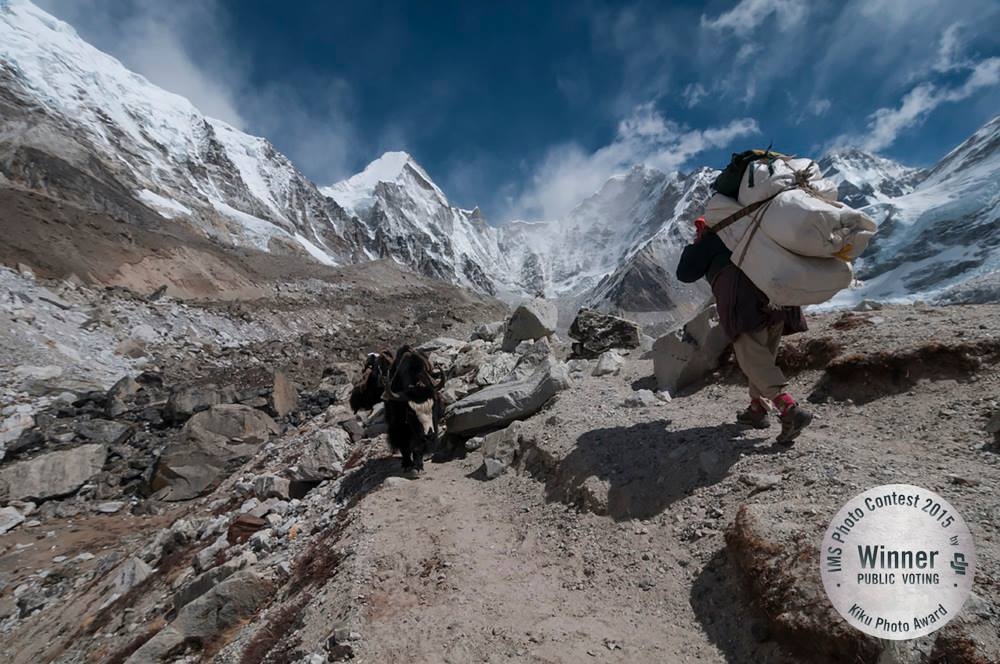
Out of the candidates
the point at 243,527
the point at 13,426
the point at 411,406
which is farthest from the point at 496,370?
the point at 13,426

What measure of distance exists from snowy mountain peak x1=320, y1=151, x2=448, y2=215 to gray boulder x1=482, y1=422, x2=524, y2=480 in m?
151

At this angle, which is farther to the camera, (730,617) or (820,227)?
(820,227)

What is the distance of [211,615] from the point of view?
337 centimetres

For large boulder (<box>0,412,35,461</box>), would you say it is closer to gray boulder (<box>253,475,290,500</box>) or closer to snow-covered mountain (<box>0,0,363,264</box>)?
gray boulder (<box>253,475,290,500</box>)

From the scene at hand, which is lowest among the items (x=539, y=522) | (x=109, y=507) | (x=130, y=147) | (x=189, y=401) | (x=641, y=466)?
(x=109, y=507)

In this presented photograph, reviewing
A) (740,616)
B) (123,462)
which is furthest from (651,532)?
(123,462)

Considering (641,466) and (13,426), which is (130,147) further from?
(641,466)

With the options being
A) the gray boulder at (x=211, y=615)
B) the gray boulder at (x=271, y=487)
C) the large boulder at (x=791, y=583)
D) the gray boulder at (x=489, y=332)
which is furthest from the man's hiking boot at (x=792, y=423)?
the gray boulder at (x=489, y=332)

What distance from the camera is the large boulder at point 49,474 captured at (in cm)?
770

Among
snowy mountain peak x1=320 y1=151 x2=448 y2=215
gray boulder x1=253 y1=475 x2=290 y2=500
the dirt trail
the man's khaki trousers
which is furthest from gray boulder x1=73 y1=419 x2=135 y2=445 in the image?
snowy mountain peak x1=320 y1=151 x2=448 y2=215

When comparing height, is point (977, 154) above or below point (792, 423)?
above

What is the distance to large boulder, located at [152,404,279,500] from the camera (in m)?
8.13

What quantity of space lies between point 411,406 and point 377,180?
601 feet

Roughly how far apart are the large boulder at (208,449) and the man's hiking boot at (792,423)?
8.76m
